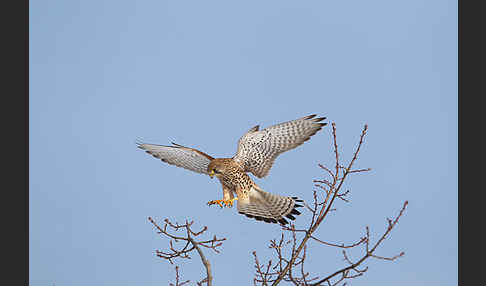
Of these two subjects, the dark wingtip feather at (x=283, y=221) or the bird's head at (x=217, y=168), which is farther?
the dark wingtip feather at (x=283, y=221)

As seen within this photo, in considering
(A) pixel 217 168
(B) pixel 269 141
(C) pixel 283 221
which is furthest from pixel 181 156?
(C) pixel 283 221

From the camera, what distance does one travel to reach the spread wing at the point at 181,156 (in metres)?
2.58

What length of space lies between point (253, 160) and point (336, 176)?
70 cm

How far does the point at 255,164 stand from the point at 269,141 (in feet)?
0.52

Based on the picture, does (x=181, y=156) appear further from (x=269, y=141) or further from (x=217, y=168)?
(x=269, y=141)

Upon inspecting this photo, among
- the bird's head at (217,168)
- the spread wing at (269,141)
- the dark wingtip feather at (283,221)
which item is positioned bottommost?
the dark wingtip feather at (283,221)

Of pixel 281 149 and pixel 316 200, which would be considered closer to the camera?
pixel 316 200

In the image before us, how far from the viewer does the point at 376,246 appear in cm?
180

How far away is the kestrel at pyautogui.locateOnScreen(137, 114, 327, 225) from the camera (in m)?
2.42

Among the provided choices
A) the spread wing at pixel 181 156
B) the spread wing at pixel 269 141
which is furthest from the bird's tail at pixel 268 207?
the spread wing at pixel 181 156

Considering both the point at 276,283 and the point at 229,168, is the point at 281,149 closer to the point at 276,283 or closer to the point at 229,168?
the point at 229,168

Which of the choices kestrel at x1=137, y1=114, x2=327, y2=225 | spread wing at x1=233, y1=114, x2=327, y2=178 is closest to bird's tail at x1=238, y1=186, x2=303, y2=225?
kestrel at x1=137, y1=114, x2=327, y2=225

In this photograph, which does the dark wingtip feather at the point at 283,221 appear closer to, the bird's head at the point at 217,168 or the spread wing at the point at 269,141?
the spread wing at the point at 269,141

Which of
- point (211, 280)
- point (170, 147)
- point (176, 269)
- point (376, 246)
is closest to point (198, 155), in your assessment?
point (170, 147)
